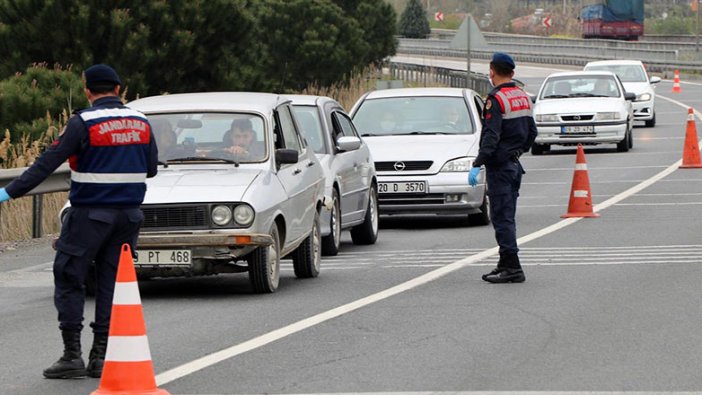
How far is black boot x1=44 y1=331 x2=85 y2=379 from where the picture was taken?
883 centimetres

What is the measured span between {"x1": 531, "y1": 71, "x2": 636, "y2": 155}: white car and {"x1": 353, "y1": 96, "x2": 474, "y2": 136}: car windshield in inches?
470

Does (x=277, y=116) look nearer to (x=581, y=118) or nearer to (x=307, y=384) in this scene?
(x=307, y=384)

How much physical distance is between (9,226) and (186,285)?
5.02 m

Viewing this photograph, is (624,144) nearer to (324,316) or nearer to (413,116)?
(413,116)

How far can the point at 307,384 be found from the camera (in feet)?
27.7

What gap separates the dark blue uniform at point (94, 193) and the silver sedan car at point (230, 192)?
3.05m

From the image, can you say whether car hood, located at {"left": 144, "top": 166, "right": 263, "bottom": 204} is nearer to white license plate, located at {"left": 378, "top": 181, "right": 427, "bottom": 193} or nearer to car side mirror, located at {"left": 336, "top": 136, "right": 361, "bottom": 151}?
car side mirror, located at {"left": 336, "top": 136, "right": 361, "bottom": 151}

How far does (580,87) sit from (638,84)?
872 cm

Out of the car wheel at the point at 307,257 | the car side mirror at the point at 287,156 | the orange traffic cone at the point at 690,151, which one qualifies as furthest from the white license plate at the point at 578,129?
the car side mirror at the point at 287,156

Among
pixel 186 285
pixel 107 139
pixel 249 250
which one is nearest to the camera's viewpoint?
pixel 107 139

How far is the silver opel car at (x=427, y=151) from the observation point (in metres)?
18.7

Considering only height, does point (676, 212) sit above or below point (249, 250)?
below

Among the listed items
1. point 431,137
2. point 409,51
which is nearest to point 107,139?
point 431,137

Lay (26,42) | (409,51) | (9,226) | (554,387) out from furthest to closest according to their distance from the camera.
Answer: (409,51)
(26,42)
(9,226)
(554,387)
